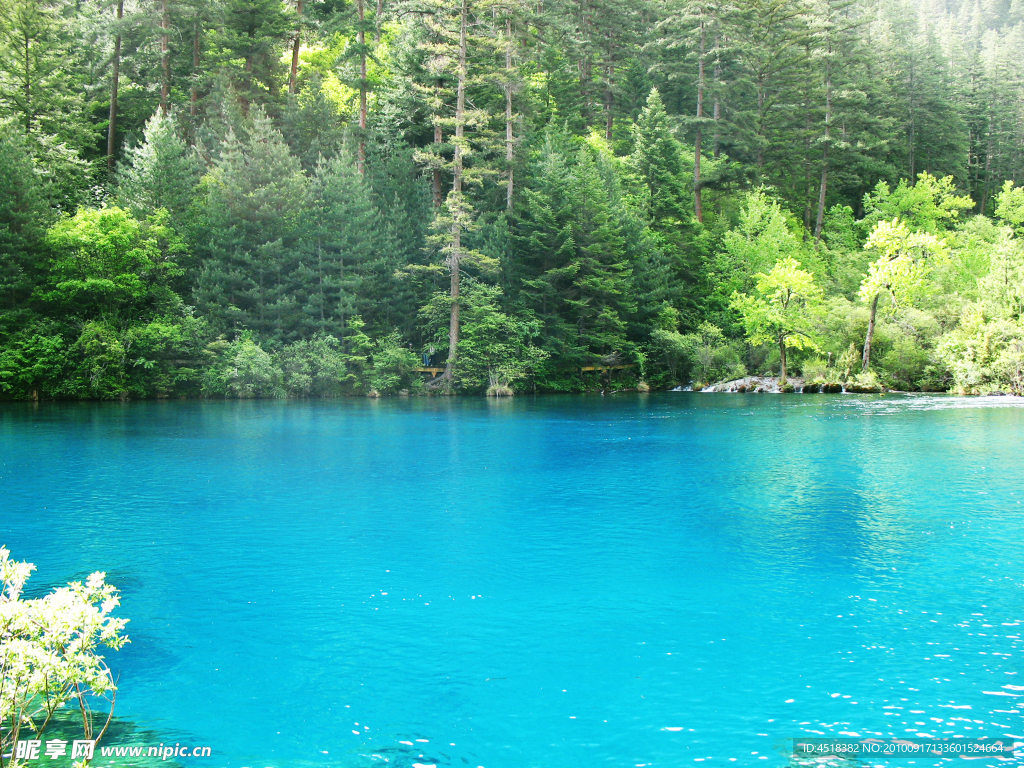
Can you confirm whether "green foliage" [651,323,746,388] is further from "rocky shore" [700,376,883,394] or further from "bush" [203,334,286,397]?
"bush" [203,334,286,397]

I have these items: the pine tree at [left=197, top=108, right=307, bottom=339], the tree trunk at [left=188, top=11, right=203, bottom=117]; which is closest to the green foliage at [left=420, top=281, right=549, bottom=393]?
the pine tree at [left=197, top=108, right=307, bottom=339]

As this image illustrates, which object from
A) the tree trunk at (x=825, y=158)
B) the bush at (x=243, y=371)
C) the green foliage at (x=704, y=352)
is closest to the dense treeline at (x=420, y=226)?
the bush at (x=243, y=371)

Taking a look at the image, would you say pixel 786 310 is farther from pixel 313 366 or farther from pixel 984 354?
pixel 313 366

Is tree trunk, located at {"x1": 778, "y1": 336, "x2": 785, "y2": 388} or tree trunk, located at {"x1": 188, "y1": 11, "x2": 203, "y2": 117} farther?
tree trunk, located at {"x1": 188, "y1": 11, "x2": 203, "y2": 117}

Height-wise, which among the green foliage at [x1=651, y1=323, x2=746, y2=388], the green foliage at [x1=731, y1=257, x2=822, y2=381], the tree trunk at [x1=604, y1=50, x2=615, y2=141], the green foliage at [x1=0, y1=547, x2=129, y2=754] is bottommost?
the green foliage at [x1=0, y1=547, x2=129, y2=754]

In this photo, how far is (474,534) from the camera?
1355 centimetres

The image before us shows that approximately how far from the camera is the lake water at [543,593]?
6.63 meters

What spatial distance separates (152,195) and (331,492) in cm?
3446

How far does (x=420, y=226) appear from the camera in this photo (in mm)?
50500

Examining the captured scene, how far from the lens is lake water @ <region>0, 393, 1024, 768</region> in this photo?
6.63 metres

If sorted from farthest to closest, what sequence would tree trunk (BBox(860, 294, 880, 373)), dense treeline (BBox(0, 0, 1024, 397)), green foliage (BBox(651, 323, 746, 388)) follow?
green foliage (BBox(651, 323, 746, 388)) < tree trunk (BBox(860, 294, 880, 373)) < dense treeline (BBox(0, 0, 1024, 397))

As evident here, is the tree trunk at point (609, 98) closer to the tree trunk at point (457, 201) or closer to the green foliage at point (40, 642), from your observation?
the tree trunk at point (457, 201)

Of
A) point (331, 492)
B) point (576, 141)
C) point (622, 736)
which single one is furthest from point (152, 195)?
point (622, 736)

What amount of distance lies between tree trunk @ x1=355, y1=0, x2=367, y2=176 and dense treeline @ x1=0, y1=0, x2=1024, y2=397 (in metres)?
0.29
